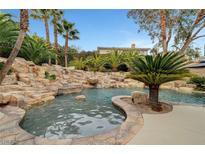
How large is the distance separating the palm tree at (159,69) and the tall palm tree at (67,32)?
12.8 m

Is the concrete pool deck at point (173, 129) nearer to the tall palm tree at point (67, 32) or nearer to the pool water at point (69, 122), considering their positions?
the pool water at point (69, 122)

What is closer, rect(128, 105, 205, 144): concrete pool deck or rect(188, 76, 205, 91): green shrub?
rect(128, 105, 205, 144): concrete pool deck

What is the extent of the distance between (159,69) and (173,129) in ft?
6.14

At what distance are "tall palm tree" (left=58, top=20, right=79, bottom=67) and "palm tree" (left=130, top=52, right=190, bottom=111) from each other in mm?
12784

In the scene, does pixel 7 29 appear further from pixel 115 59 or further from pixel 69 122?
pixel 115 59

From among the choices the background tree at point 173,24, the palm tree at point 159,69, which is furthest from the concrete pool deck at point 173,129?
the background tree at point 173,24

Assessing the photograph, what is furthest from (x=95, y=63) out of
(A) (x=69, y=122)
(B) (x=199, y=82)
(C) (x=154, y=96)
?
(A) (x=69, y=122)

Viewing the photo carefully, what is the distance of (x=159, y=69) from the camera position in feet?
14.5

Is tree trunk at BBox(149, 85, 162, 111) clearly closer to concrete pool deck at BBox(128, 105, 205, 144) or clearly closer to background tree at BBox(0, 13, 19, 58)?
concrete pool deck at BBox(128, 105, 205, 144)

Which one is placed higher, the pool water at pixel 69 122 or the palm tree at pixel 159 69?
the palm tree at pixel 159 69

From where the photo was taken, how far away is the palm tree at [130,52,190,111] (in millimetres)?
4301

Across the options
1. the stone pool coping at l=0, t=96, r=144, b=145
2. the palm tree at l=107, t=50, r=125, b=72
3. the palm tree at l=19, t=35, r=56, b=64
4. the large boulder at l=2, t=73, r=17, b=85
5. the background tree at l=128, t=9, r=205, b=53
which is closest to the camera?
the stone pool coping at l=0, t=96, r=144, b=145

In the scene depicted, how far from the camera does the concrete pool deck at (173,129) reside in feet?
8.34

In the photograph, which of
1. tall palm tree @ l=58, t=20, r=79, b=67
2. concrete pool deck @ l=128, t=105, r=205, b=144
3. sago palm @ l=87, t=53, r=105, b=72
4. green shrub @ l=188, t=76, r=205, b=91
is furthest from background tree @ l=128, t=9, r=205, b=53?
tall palm tree @ l=58, t=20, r=79, b=67
